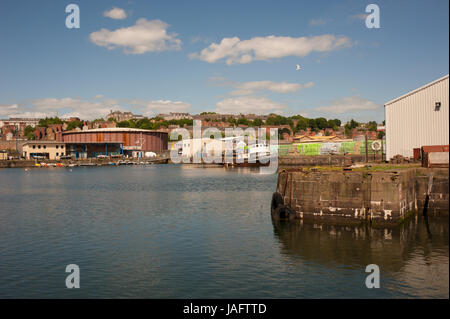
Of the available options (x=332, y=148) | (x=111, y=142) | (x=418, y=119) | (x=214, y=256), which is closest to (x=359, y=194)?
(x=214, y=256)

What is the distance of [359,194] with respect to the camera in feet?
81.2

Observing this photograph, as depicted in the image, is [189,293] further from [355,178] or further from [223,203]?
[223,203]

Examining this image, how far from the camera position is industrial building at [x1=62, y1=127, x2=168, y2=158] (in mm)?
157000

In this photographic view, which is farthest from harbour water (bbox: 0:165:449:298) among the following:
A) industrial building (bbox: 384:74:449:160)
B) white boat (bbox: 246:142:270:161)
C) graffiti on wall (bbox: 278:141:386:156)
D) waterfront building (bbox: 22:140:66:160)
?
waterfront building (bbox: 22:140:66:160)

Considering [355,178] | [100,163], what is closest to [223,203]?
[355,178]

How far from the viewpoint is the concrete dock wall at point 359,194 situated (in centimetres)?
2380

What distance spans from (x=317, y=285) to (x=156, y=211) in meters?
22.7

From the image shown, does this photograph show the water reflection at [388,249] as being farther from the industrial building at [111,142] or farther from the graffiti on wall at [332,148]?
the industrial building at [111,142]

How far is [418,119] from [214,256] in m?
22.4

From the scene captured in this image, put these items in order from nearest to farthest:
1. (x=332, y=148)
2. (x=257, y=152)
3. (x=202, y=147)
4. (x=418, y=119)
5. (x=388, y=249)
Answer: (x=388, y=249)
(x=418, y=119)
(x=332, y=148)
(x=257, y=152)
(x=202, y=147)

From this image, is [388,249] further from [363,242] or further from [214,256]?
[214,256]

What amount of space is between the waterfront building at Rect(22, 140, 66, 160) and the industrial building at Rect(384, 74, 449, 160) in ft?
452

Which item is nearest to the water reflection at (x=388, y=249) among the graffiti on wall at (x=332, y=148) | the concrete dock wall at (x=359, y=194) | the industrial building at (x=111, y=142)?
the concrete dock wall at (x=359, y=194)
